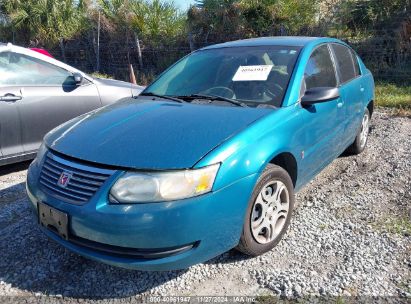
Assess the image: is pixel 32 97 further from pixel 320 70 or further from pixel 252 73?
pixel 320 70

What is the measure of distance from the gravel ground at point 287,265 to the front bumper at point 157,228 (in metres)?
0.32

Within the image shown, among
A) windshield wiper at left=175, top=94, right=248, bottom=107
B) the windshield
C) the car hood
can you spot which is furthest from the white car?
windshield wiper at left=175, top=94, right=248, bottom=107

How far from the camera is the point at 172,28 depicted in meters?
12.0

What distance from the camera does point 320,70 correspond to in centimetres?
377

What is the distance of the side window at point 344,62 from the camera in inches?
164

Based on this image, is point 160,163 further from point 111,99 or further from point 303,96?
point 111,99

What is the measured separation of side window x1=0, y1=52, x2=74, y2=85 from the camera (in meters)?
4.48

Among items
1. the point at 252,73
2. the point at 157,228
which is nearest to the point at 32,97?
the point at 252,73

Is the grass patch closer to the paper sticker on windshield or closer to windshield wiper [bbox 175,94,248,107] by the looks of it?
the paper sticker on windshield

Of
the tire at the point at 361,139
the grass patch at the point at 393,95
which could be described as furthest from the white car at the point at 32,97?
the grass patch at the point at 393,95

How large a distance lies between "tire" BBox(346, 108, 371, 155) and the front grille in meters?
3.33

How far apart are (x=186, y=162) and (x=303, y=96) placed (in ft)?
4.35

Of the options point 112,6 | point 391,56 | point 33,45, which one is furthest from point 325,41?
point 33,45

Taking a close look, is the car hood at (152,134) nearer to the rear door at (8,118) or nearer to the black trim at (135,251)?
the black trim at (135,251)
